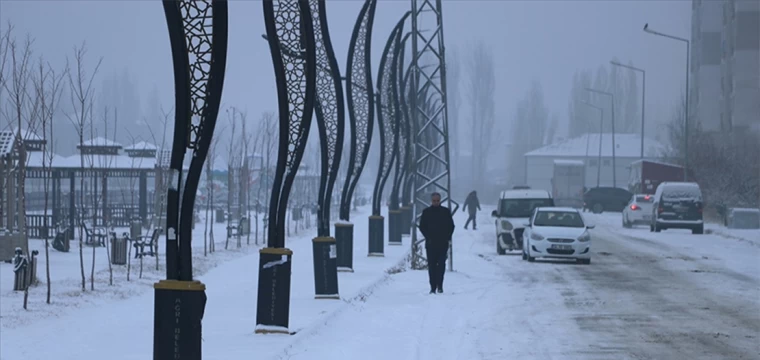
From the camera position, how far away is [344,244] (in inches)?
972

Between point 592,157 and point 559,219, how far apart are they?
101 metres

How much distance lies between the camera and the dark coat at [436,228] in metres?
21.0

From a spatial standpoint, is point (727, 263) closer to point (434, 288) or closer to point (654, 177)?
point (434, 288)

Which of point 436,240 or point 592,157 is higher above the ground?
point 592,157

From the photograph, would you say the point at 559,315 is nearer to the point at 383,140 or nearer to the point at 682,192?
the point at 383,140

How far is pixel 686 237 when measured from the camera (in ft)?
146

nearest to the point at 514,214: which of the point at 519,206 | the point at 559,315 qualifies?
the point at 519,206

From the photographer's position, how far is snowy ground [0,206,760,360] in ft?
42.5

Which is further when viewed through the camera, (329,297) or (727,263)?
(727,263)

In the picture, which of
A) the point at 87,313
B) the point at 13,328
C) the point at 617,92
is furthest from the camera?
the point at 617,92

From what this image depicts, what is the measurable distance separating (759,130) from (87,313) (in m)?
44.8

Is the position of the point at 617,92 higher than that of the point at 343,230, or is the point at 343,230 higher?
the point at 617,92

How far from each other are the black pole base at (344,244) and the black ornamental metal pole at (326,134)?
2044 mm

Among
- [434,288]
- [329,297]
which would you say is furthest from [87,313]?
[434,288]
